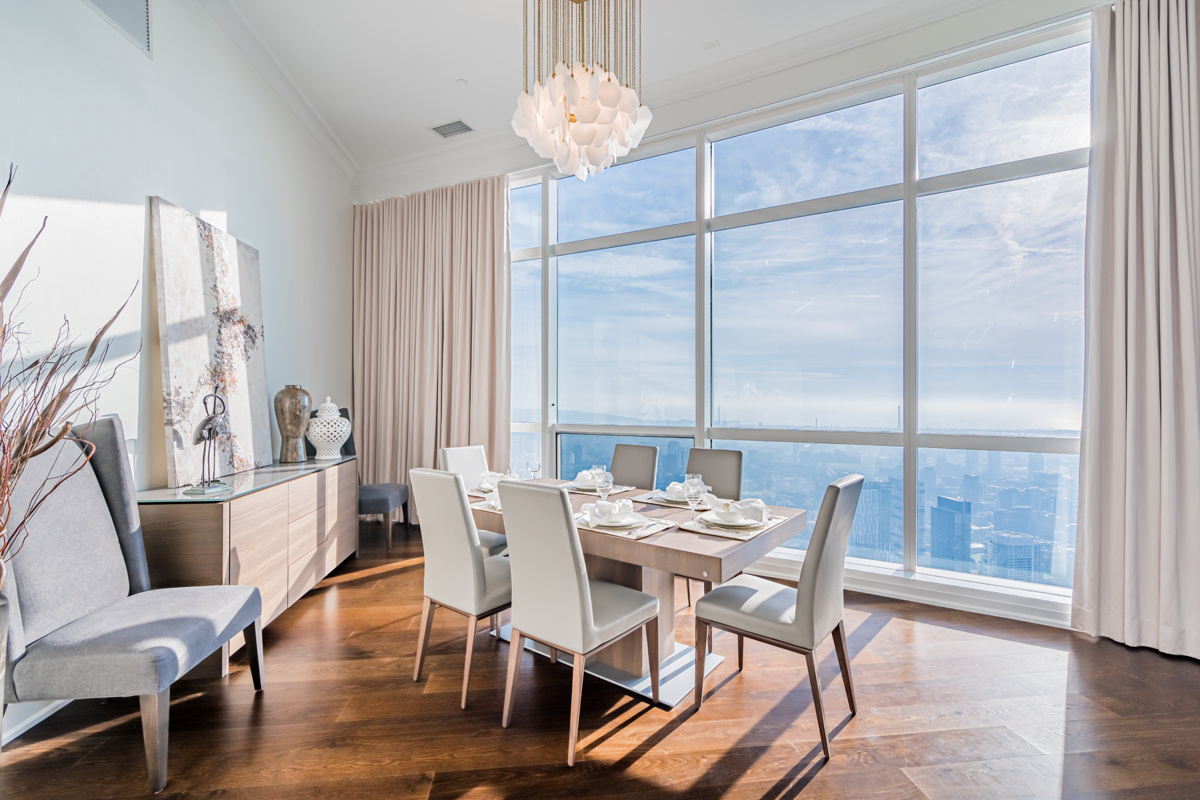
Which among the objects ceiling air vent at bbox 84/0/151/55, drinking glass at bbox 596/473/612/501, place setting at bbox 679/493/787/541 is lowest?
place setting at bbox 679/493/787/541

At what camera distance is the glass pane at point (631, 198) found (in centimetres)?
420

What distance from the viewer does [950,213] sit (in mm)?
3352

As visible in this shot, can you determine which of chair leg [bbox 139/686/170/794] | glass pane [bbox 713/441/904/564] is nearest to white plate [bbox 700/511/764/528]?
glass pane [bbox 713/441/904/564]

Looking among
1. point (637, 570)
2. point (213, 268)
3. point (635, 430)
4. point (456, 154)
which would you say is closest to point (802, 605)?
point (637, 570)

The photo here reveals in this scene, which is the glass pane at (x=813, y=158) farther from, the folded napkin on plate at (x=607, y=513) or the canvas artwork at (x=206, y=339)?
the canvas artwork at (x=206, y=339)

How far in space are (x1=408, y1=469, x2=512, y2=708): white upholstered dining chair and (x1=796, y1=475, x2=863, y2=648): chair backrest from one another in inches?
46.6

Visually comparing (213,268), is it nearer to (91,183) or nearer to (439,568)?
(91,183)

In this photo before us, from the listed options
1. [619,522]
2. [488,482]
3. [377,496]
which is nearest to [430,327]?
[377,496]

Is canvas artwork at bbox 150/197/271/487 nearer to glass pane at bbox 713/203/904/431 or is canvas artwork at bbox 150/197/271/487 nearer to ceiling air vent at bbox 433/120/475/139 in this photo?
ceiling air vent at bbox 433/120/475/139

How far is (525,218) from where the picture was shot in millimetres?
4855

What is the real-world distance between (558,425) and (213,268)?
2555 mm

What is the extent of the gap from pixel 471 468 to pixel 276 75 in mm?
2954

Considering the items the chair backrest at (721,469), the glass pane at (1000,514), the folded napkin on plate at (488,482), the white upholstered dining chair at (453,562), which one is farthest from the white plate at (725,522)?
the glass pane at (1000,514)

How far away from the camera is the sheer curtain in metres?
2.62
